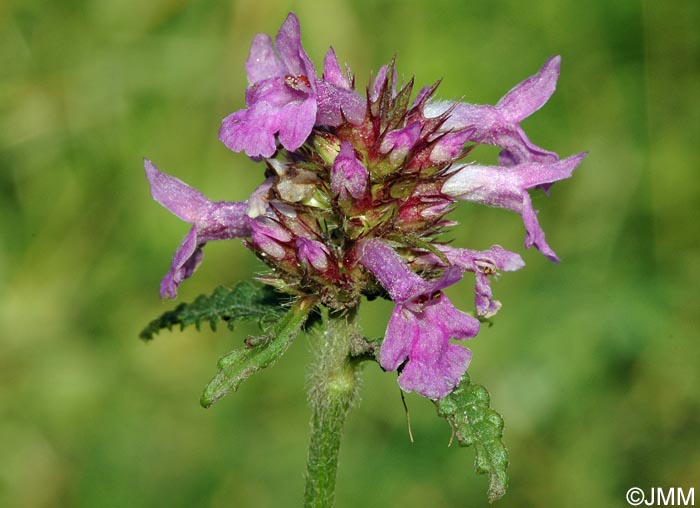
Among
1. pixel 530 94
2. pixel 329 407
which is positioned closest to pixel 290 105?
pixel 530 94

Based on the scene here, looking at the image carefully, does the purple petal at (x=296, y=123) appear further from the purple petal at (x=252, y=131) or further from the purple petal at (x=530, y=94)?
the purple petal at (x=530, y=94)

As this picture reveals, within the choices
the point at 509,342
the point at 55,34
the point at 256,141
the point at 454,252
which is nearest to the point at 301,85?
the point at 256,141

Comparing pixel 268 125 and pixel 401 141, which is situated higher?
pixel 268 125

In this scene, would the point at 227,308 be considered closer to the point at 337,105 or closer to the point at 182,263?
the point at 182,263

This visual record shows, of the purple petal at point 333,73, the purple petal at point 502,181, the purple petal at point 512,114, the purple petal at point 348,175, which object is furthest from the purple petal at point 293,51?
the purple petal at point 502,181

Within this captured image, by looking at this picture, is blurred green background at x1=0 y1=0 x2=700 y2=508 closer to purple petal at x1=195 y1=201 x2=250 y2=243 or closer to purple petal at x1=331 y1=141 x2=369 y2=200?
purple petal at x1=195 y1=201 x2=250 y2=243

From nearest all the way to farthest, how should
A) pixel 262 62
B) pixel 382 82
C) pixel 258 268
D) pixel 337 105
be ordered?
pixel 337 105, pixel 382 82, pixel 262 62, pixel 258 268

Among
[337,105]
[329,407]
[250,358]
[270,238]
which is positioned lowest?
[329,407]
